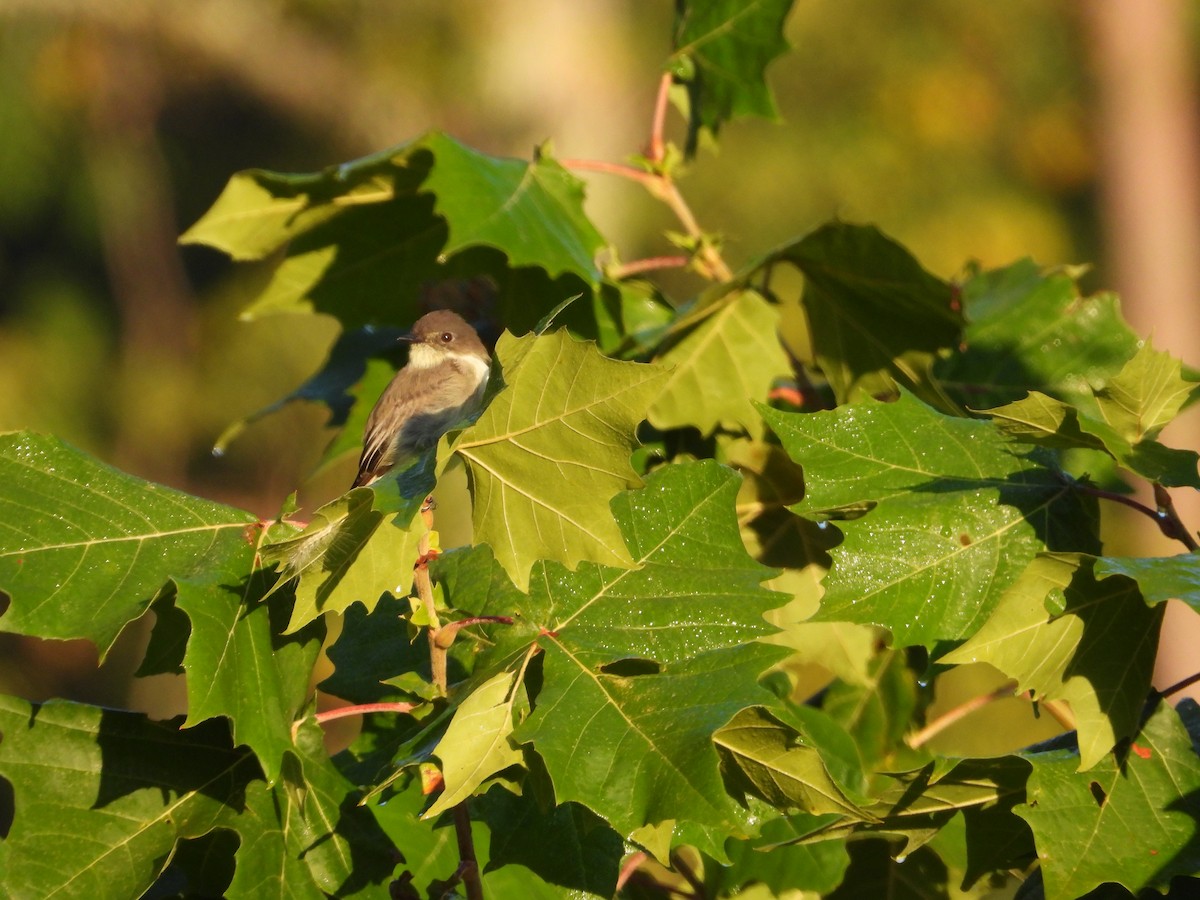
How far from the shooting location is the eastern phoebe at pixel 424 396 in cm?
293

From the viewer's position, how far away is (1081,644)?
66.5 inches

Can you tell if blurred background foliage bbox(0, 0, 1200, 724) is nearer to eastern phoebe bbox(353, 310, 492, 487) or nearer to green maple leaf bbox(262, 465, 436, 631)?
eastern phoebe bbox(353, 310, 492, 487)

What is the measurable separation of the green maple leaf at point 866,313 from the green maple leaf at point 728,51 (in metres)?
0.53

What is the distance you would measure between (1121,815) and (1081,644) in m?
0.23

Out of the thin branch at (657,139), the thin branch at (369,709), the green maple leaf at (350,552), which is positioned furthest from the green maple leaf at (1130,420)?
Result: the thin branch at (657,139)

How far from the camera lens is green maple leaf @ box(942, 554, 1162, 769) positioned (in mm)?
1672

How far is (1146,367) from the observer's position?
5.61 ft

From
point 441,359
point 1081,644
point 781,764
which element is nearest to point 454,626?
point 781,764

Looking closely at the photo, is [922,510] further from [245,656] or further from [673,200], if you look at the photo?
[673,200]

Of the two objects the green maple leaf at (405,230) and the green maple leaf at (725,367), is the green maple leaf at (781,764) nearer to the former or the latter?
the green maple leaf at (725,367)

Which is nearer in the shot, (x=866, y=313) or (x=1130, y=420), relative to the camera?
(x=1130, y=420)

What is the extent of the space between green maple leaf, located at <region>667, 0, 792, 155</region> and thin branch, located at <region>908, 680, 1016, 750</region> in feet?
4.50

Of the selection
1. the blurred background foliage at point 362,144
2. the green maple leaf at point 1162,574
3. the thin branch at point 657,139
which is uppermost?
the thin branch at point 657,139

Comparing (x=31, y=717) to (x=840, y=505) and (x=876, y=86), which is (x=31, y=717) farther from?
(x=876, y=86)
